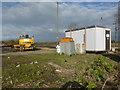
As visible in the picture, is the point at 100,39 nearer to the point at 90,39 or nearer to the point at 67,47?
the point at 90,39

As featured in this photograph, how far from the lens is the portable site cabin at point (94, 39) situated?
14.7 meters

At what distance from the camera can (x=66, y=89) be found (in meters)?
3.63

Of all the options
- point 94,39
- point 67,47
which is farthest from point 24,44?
point 94,39

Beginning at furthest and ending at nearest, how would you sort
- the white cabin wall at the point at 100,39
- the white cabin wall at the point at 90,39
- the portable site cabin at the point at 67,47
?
the white cabin wall at the point at 90,39 → the white cabin wall at the point at 100,39 → the portable site cabin at the point at 67,47

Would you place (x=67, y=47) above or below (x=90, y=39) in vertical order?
below

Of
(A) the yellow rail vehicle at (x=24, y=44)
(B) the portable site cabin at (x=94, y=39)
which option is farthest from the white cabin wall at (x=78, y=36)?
(A) the yellow rail vehicle at (x=24, y=44)

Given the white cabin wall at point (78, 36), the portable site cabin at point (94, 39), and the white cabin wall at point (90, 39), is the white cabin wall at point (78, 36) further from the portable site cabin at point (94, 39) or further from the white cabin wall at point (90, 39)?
the white cabin wall at point (90, 39)

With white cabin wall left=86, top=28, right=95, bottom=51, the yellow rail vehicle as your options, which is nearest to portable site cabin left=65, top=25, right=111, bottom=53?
white cabin wall left=86, top=28, right=95, bottom=51

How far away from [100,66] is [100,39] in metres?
9.53

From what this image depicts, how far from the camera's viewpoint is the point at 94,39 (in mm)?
14688

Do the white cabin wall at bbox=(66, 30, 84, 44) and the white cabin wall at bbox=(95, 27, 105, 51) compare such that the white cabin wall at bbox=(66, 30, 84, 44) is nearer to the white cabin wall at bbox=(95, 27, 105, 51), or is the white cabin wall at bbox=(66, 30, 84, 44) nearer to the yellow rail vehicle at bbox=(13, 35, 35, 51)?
the white cabin wall at bbox=(95, 27, 105, 51)

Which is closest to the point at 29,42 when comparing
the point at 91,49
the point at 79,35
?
the point at 79,35

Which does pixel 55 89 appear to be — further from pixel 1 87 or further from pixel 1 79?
pixel 1 79

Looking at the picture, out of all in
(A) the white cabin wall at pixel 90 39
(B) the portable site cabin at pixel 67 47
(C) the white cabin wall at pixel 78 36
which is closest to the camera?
(B) the portable site cabin at pixel 67 47
